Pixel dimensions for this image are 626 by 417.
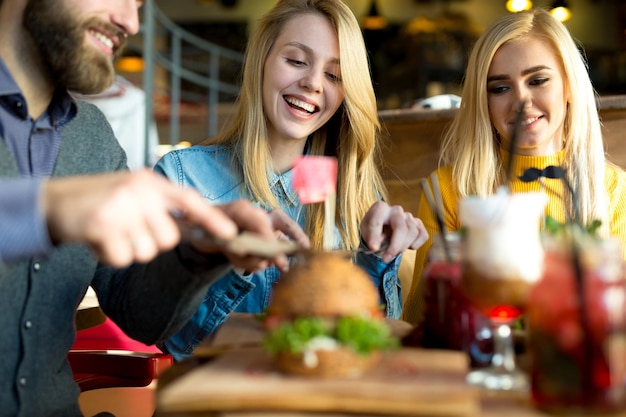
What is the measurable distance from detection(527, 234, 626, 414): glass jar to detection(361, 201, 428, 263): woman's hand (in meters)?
0.59

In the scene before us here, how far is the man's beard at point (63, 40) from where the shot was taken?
136cm

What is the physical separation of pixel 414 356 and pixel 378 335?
0.40 ft

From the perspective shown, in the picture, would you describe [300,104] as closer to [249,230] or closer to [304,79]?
[304,79]

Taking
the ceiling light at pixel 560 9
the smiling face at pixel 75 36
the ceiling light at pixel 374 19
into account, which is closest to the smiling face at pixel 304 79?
the smiling face at pixel 75 36

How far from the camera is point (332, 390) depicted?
0.86 meters

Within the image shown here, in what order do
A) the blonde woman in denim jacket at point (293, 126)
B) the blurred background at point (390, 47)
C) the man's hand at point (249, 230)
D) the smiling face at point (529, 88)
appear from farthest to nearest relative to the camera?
the blurred background at point (390, 47) < the smiling face at point (529, 88) < the blonde woman in denim jacket at point (293, 126) < the man's hand at point (249, 230)

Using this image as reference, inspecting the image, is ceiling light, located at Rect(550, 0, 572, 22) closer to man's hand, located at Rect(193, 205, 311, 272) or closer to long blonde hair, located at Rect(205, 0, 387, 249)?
long blonde hair, located at Rect(205, 0, 387, 249)

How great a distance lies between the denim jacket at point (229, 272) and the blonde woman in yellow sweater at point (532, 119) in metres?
0.39

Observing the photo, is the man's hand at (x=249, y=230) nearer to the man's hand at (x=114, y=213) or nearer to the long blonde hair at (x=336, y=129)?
the man's hand at (x=114, y=213)

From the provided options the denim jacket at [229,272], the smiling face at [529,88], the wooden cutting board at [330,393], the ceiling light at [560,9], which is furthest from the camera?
the ceiling light at [560,9]

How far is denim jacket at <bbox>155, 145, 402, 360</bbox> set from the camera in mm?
1771

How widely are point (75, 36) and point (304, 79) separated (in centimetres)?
79

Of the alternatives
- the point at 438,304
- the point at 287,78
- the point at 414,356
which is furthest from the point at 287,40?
the point at 414,356

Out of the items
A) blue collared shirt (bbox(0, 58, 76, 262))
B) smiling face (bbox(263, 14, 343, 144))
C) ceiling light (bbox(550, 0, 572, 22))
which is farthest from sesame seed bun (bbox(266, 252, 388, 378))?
ceiling light (bbox(550, 0, 572, 22))
